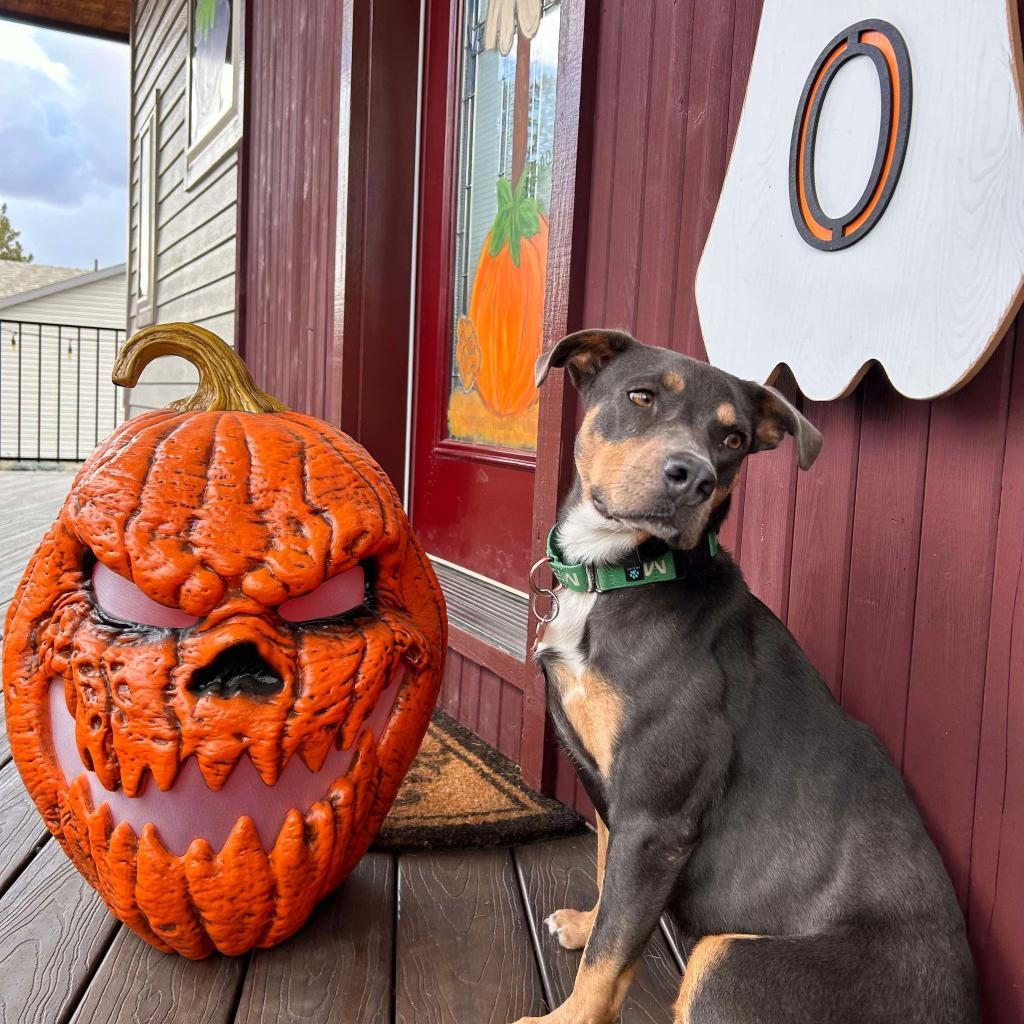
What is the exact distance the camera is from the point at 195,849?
166 centimetres

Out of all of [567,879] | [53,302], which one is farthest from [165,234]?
[53,302]

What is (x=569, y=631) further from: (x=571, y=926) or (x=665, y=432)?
(x=571, y=926)

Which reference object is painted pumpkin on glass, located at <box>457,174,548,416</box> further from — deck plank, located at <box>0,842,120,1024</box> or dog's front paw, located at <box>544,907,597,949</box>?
deck plank, located at <box>0,842,120,1024</box>

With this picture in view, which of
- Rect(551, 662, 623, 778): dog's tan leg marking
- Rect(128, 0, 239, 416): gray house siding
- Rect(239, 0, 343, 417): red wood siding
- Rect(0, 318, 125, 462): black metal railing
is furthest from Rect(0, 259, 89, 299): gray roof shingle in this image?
Rect(551, 662, 623, 778): dog's tan leg marking

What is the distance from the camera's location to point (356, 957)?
1.89 m

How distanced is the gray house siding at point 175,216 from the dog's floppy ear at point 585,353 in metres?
4.72

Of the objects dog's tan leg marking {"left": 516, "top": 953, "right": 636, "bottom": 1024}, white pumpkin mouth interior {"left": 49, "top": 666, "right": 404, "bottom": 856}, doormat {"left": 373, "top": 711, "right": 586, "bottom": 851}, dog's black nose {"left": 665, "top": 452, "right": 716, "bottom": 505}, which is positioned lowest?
doormat {"left": 373, "top": 711, "right": 586, "bottom": 851}

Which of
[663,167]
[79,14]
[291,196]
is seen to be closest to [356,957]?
[663,167]

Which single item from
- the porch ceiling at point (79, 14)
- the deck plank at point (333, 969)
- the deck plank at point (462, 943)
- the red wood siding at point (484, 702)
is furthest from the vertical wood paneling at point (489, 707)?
the porch ceiling at point (79, 14)

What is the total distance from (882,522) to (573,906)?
1.20 meters

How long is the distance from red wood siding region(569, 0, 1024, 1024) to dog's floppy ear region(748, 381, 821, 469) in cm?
16

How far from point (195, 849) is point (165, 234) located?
826cm

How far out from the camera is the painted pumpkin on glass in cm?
348

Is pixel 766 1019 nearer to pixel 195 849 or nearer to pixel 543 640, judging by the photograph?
pixel 543 640
